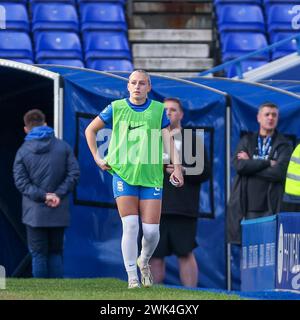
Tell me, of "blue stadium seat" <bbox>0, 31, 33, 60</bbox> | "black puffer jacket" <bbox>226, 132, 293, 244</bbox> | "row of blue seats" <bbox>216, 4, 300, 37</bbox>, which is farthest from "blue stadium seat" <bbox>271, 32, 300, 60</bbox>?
"black puffer jacket" <bbox>226, 132, 293, 244</bbox>

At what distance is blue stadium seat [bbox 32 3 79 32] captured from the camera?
74.8 feet

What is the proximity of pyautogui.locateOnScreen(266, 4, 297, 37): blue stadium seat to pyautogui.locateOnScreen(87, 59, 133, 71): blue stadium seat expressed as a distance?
2.89 m

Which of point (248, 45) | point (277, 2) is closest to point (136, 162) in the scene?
point (248, 45)

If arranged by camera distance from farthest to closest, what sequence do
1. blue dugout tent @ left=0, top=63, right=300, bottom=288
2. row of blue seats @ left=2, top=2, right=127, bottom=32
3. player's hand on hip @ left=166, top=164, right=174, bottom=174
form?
row of blue seats @ left=2, top=2, right=127, bottom=32, blue dugout tent @ left=0, top=63, right=300, bottom=288, player's hand on hip @ left=166, top=164, right=174, bottom=174

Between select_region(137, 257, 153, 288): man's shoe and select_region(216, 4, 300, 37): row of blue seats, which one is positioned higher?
select_region(216, 4, 300, 37): row of blue seats

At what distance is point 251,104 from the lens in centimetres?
1593

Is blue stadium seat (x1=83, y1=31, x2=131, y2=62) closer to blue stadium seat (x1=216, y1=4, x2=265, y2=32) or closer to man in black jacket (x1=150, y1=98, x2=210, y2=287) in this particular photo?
blue stadium seat (x1=216, y1=4, x2=265, y2=32)

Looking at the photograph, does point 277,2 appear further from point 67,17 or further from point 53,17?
point 53,17

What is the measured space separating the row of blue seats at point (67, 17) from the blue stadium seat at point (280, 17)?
256cm
